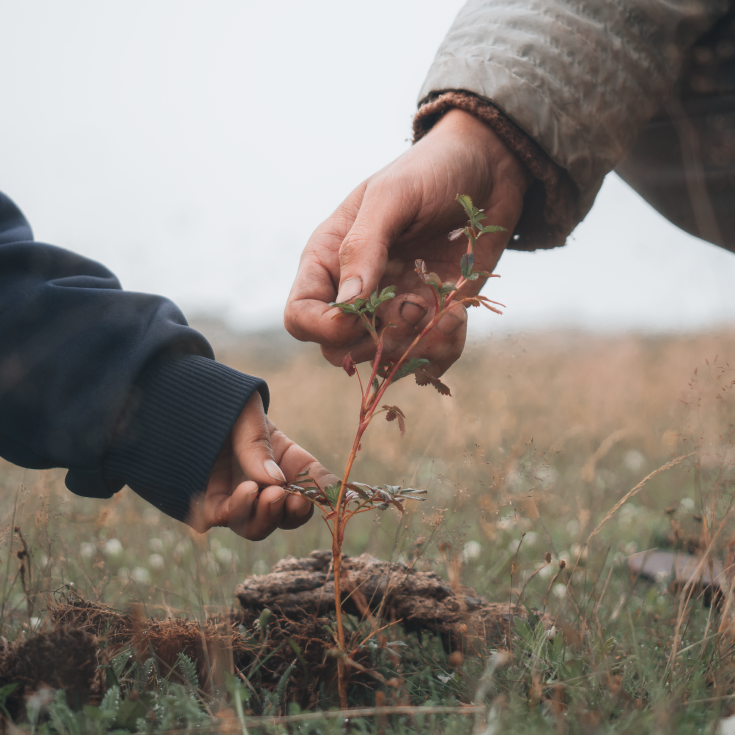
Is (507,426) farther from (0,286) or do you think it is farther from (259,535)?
(0,286)

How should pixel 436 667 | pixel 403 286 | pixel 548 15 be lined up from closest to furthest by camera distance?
pixel 436 667
pixel 403 286
pixel 548 15

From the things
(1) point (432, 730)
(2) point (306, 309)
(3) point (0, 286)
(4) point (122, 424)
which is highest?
(2) point (306, 309)

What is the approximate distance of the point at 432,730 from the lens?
3.35 feet

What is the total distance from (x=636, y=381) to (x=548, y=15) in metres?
3.94

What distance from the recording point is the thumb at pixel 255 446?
1292mm

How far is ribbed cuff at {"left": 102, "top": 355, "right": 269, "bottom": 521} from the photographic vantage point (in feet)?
4.75

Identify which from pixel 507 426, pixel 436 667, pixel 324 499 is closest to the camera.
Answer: pixel 324 499

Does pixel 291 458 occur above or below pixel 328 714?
above

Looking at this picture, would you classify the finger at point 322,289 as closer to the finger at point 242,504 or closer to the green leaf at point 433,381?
the green leaf at point 433,381

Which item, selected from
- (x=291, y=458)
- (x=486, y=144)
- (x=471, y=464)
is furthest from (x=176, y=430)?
(x=486, y=144)

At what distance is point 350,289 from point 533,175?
996 millimetres

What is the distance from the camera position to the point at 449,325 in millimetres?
1577

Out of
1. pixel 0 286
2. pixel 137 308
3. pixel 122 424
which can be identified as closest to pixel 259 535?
pixel 122 424

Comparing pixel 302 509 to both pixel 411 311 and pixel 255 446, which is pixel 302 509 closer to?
pixel 255 446
